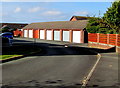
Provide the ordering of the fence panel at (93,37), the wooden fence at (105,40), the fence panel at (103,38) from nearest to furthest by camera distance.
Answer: the wooden fence at (105,40) < the fence panel at (103,38) < the fence panel at (93,37)

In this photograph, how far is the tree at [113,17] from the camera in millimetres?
34156

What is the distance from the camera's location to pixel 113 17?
3466 centimetres

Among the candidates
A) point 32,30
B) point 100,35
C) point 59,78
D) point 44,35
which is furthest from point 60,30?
point 59,78

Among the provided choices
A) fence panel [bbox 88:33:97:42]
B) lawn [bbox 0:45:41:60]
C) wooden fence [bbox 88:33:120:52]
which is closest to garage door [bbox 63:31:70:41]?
fence panel [bbox 88:33:97:42]

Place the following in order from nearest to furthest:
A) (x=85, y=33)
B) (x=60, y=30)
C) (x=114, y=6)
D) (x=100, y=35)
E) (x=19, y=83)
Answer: (x=19, y=83)
(x=100, y=35)
(x=114, y=6)
(x=85, y=33)
(x=60, y=30)

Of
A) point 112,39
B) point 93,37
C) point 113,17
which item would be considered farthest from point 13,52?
point 113,17

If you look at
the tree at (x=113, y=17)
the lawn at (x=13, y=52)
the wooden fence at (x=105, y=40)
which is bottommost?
the lawn at (x=13, y=52)

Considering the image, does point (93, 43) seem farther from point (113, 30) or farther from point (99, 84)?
point (99, 84)

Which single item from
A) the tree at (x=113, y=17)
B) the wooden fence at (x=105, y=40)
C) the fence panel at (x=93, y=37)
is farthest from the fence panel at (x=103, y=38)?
the tree at (x=113, y=17)

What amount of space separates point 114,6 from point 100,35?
22.9ft

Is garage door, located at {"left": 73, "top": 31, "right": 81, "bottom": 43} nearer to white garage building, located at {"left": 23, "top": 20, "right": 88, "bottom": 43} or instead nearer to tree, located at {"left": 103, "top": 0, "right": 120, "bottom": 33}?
white garage building, located at {"left": 23, "top": 20, "right": 88, "bottom": 43}

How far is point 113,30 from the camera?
34.2 meters

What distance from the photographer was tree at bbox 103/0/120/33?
3416 cm

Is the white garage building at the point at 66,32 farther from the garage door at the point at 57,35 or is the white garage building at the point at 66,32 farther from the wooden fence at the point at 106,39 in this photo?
the wooden fence at the point at 106,39
